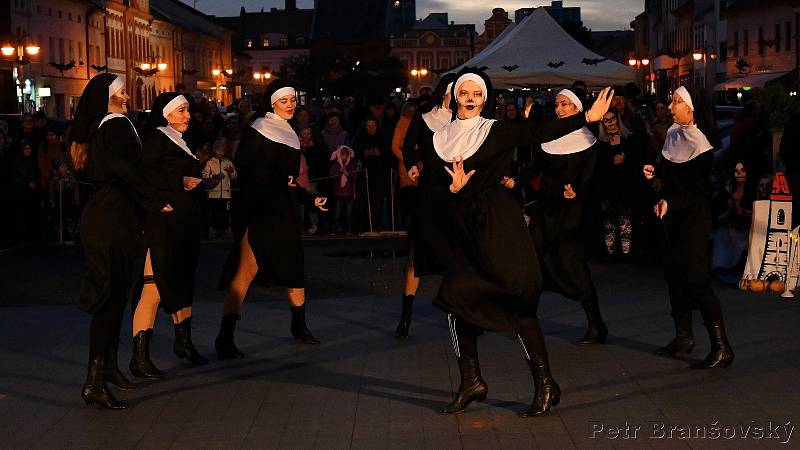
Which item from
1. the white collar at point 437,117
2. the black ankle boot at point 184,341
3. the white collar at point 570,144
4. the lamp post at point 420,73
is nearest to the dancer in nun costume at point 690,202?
the white collar at point 570,144

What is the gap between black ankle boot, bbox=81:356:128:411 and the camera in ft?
28.6

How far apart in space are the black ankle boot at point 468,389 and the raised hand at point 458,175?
979 millimetres

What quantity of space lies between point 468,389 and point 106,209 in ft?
7.80

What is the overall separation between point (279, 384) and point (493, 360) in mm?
1557

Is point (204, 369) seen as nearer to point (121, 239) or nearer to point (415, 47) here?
point (121, 239)

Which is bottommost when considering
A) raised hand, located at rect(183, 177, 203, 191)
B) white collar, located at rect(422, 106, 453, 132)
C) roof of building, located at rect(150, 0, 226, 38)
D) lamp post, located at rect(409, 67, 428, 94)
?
raised hand, located at rect(183, 177, 203, 191)

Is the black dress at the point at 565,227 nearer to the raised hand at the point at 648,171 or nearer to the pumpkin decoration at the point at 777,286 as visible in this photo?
the raised hand at the point at 648,171

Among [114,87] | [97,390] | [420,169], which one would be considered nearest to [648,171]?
[420,169]

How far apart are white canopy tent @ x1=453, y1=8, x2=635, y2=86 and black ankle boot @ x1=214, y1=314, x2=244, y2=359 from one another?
1604 cm

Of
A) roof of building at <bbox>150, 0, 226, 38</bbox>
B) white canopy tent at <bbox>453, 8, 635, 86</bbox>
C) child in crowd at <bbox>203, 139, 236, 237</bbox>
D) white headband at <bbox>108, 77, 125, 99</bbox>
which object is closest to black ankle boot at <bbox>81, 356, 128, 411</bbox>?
white headband at <bbox>108, 77, 125, 99</bbox>

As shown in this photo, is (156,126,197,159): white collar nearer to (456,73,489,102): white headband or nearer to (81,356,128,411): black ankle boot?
(81,356,128,411): black ankle boot

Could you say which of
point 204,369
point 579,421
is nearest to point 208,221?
point 204,369

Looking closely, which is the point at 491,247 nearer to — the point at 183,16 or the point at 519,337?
the point at 519,337

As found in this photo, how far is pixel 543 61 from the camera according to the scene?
2702 cm
